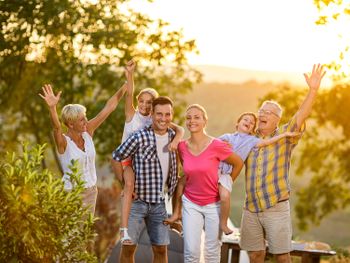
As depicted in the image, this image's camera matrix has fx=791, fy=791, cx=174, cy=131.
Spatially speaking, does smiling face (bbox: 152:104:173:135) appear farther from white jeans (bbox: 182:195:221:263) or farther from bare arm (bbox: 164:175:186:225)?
white jeans (bbox: 182:195:221:263)

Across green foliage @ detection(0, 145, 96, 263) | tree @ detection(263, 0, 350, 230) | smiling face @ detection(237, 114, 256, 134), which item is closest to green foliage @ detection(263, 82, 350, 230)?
tree @ detection(263, 0, 350, 230)

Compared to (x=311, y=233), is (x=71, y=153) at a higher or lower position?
higher

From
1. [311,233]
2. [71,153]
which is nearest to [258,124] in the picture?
[71,153]

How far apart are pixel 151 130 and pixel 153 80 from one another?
31.8 feet

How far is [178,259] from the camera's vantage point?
980 cm

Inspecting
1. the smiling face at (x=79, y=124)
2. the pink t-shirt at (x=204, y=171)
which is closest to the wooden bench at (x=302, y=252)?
the pink t-shirt at (x=204, y=171)

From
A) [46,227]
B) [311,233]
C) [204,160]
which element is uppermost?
[204,160]

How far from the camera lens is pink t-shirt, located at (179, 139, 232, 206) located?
21.0 ft

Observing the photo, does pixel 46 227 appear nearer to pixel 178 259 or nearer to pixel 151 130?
pixel 151 130

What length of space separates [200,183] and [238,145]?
1.70 ft

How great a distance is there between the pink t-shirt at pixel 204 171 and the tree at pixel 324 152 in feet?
41.1

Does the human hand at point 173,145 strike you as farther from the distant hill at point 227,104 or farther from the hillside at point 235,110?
the distant hill at point 227,104

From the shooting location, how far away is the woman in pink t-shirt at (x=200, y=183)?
643cm

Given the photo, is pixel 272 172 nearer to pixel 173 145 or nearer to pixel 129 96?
pixel 173 145
